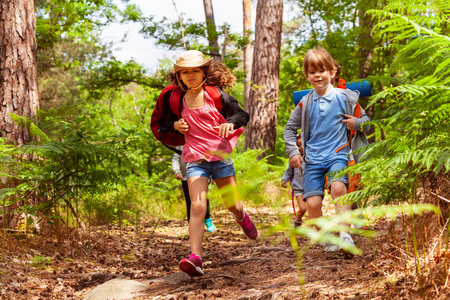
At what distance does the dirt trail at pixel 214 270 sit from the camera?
2621 millimetres

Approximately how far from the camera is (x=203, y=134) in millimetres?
4102

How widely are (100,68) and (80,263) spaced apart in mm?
10653

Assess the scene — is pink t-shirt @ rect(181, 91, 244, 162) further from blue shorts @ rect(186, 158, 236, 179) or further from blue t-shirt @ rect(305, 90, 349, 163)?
blue t-shirt @ rect(305, 90, 349, 163)

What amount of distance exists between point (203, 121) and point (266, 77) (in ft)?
20.1

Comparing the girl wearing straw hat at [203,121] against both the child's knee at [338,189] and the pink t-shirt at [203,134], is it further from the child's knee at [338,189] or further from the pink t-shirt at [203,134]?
the child's knee at [338,189]

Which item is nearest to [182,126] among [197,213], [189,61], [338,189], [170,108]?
[170,108]

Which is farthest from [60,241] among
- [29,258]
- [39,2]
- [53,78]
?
[53,78]

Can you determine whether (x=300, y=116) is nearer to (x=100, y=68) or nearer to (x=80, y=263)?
(x=80, y=263)

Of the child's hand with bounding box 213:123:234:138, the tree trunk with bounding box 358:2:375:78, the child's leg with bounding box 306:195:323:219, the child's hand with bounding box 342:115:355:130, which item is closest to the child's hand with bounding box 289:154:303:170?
the child's leg with bounding box 306:195:323:219

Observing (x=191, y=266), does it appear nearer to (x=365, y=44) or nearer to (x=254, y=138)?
(x=254, y=138)

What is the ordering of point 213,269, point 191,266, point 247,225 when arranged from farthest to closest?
point 247,225 < point 213,269 < point 191,266

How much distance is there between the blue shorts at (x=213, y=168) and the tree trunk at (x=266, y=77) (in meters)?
5.83

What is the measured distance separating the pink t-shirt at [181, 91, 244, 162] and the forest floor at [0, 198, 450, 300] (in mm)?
952

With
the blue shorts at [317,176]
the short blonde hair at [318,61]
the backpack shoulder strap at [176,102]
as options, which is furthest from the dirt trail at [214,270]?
the short blonde hair at [318,61]
